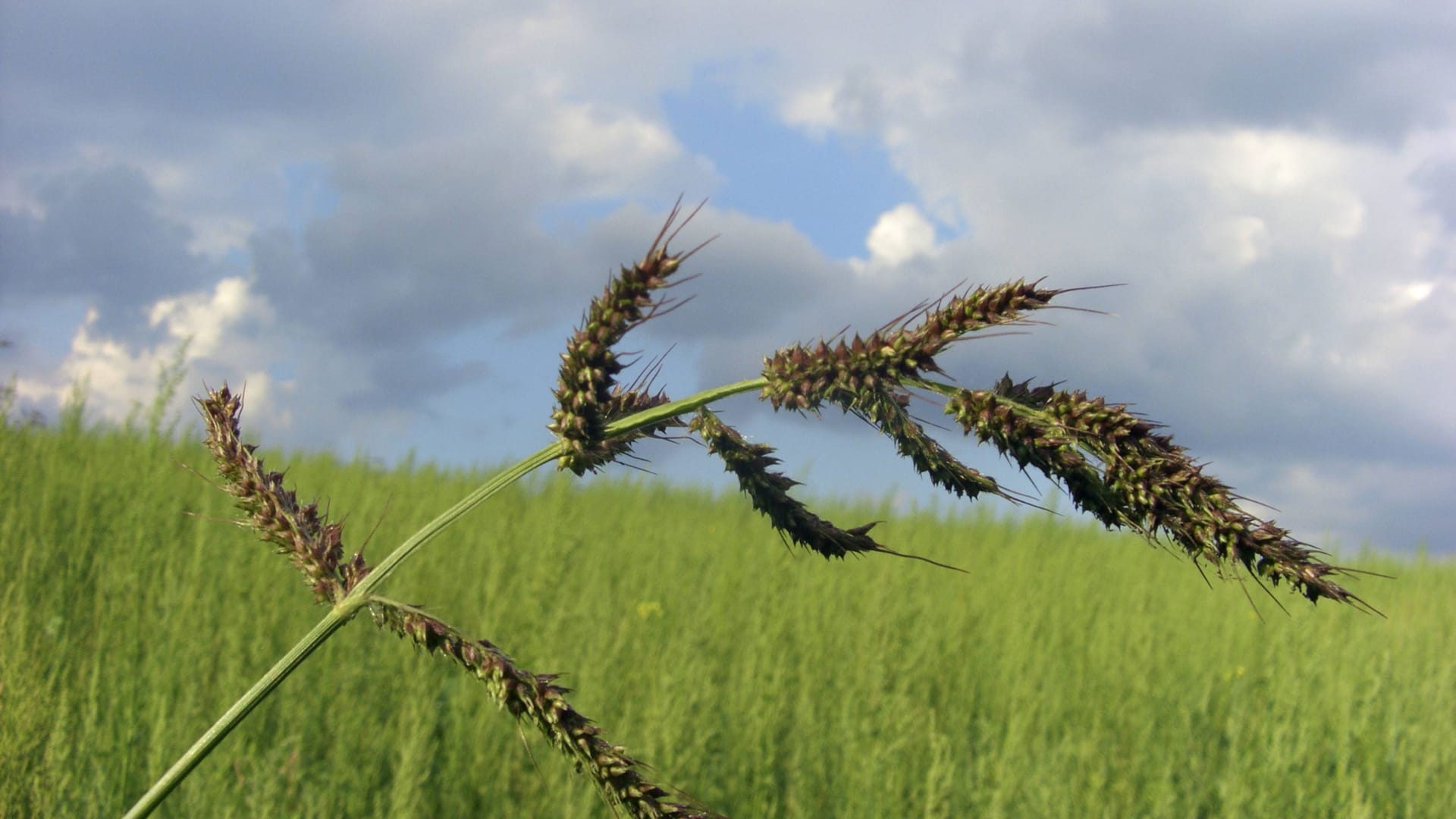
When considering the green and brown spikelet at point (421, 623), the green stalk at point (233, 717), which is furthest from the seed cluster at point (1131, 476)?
the green stalk at point (233, 717)

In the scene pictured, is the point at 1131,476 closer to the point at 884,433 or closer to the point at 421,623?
the point at 884,433

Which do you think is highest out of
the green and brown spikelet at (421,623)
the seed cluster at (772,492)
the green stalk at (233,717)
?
the seed cluster at (772,492)

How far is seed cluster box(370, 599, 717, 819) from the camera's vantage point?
86cm

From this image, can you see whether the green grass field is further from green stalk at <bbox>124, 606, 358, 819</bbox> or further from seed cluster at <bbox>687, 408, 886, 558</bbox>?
seed cluster at <bbox>687, 408, 886, 558</bbox>

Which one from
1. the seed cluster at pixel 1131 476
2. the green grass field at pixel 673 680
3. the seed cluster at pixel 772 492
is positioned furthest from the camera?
the green grass field at pixel 673 680

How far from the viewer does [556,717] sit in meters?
0.88

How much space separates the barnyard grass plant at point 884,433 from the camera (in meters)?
0.83

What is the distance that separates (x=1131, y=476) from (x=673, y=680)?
2.99m

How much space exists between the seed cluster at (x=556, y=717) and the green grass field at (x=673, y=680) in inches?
79.5

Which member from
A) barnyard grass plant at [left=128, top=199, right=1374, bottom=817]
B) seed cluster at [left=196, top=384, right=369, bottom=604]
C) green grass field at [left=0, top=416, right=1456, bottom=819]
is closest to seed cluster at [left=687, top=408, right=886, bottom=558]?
barnyard grass plant at [left=128, top=199, right=1374, bottom=817]

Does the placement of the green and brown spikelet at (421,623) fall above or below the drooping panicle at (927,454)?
below

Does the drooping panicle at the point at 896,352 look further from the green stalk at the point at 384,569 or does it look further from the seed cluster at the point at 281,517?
the seed cluster at the point at 281,517

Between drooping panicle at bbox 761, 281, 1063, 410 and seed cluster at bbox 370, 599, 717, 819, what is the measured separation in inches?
13.4

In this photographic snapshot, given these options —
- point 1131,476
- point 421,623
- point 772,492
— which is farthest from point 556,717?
point 1131,476
